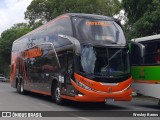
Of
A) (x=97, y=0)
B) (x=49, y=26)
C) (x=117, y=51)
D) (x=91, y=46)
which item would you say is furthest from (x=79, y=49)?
(x=97, y=0)

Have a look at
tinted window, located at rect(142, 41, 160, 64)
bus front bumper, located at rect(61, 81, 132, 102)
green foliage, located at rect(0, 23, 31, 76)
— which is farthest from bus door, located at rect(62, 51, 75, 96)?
green foliage, located at rect(0, 23, 31, 76)

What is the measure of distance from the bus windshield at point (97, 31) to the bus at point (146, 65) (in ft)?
4.25

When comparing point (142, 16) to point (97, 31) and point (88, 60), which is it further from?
point (88, 60)

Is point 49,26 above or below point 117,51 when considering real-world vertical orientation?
above

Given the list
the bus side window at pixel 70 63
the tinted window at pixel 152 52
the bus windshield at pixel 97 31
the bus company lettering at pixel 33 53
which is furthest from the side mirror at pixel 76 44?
the bus company lettering at pixel 33 53

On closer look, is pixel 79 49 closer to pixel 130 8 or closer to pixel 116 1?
pixel 130 8

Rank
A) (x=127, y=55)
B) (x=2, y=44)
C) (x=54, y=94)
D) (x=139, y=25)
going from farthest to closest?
(x=2, y=44), (x=139, y=25), (x=54, y=94), (x=127, y=55)

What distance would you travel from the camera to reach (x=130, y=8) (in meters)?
26.4

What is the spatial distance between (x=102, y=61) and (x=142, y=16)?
10975 millimetres

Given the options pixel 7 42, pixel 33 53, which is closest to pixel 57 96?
pixel 33 53

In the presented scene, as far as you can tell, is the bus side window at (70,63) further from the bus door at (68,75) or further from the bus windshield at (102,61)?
the bus windshield at (102,61)

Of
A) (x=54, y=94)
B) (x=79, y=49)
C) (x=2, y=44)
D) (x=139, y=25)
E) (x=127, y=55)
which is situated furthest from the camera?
(x=2, y=44)

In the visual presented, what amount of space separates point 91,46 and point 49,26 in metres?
4.96

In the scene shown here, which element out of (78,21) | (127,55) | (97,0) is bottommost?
(127,55)
